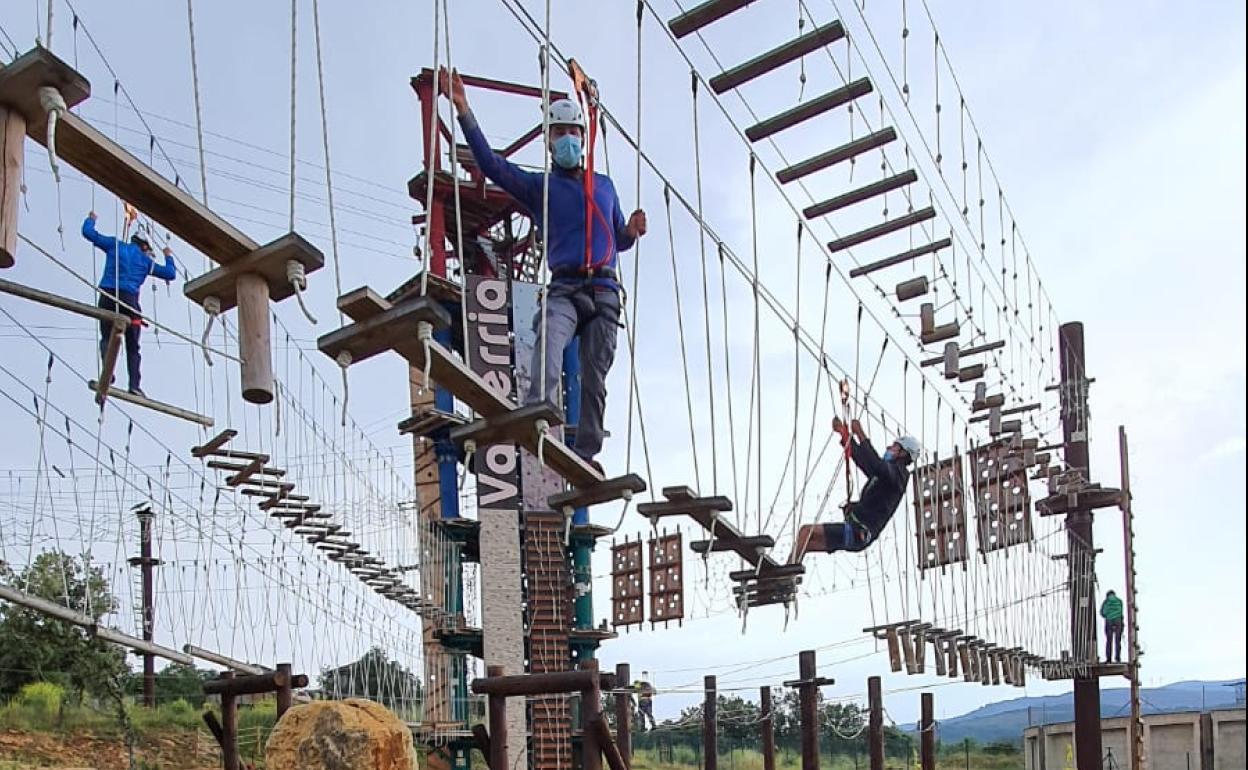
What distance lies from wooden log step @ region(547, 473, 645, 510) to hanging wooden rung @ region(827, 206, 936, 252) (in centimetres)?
545

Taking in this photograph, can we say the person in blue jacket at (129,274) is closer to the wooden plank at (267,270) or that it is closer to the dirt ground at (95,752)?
the wooden plank at (267,270)

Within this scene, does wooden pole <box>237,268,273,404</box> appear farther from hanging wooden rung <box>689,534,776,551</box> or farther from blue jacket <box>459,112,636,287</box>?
hanging wooden rung <box>689,534,776,551</box>

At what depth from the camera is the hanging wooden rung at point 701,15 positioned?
787cm

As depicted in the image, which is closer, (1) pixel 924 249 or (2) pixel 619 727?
(1) pixel 924 249

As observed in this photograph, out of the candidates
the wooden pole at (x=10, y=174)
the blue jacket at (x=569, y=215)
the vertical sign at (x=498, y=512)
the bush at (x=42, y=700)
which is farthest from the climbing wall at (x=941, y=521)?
the bush at (x=42, y=700)

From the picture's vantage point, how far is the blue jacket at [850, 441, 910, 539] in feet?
33.5

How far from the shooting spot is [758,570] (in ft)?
25.7

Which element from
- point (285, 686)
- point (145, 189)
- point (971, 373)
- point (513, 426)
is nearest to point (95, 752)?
point (285, 686)

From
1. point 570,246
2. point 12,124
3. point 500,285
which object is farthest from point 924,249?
point 500,285

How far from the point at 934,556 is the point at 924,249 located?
10.2ft

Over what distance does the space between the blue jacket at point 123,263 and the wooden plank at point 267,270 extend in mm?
3122

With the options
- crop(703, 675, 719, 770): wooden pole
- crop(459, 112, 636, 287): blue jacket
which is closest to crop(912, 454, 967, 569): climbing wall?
crop(703, 675, 719, 770): wooden pole

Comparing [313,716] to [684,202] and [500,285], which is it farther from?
[500,285]

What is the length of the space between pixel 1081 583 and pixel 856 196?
6667 mm
